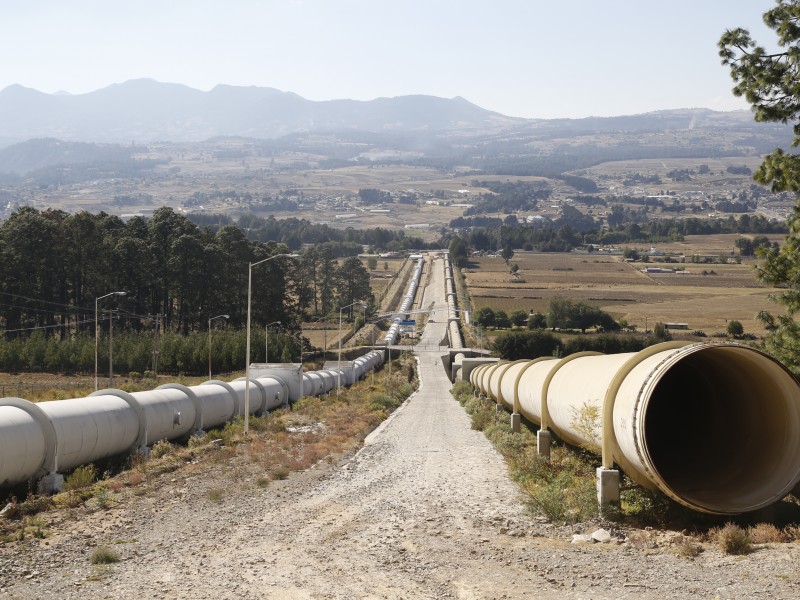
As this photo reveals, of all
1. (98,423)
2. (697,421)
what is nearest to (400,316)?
(98,423)

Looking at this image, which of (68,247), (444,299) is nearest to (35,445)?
(68,247)

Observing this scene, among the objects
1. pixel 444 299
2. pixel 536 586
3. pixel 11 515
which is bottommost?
pixel 444 299

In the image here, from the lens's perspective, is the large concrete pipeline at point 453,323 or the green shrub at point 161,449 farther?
the large concrete pipeline at point 453,323

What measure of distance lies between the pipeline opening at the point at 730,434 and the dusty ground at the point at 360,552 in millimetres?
1237

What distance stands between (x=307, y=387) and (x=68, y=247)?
41109 millimetres

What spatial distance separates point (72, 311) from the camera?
9238cm

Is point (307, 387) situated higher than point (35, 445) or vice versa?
point (35, 445)

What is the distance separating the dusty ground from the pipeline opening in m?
1.24

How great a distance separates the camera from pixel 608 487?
16328 millimetres

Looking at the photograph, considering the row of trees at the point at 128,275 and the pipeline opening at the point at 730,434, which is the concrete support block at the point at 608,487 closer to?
the pipeline opening at the point at 730,434

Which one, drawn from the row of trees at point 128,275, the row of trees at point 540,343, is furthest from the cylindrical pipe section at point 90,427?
the row of trees at point 540,343

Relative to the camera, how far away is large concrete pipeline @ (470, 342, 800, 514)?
1448 cm

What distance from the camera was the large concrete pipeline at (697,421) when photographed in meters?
14.5

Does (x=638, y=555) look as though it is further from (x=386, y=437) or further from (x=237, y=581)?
(x=386, y=437)
